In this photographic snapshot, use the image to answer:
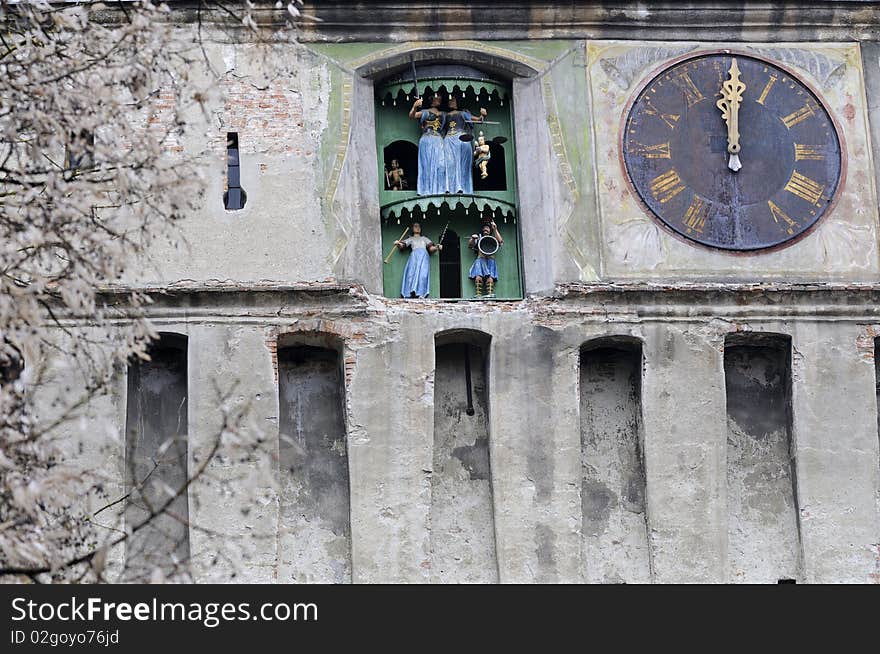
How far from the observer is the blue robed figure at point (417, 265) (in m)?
20.8

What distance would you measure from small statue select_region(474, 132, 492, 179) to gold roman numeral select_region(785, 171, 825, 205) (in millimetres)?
2677

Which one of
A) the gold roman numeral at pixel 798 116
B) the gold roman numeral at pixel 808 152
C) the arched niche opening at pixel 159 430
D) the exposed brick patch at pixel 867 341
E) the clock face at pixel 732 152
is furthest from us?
the gold roman numeral at pixel 798 116

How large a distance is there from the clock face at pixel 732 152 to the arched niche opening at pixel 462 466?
2.16 m

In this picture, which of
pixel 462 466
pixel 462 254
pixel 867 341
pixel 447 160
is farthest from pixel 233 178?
pixel 867 341

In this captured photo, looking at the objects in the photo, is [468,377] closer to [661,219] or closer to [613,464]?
[613,464]

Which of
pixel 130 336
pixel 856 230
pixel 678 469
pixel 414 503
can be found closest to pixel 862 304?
pixel 856 230

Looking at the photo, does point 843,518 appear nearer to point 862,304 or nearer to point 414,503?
point 862,304

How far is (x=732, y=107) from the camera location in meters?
21.1

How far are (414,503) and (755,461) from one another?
3.05 m

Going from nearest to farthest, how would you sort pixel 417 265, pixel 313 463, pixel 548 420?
pixel 548 420, pixel 313 463, pixel 417 265

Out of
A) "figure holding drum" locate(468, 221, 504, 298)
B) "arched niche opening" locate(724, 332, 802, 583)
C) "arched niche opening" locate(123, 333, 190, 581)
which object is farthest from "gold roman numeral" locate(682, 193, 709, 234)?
"arched niche opening" locate(123, 333, 190, 581)

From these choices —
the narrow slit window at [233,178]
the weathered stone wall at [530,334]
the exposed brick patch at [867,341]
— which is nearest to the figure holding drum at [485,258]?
the weathered stone wall at [530,334]

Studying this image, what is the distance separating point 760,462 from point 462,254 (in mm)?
3215

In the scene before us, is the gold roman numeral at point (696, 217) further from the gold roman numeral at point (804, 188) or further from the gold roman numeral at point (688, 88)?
the gold roman numeral at point (688, 88)
